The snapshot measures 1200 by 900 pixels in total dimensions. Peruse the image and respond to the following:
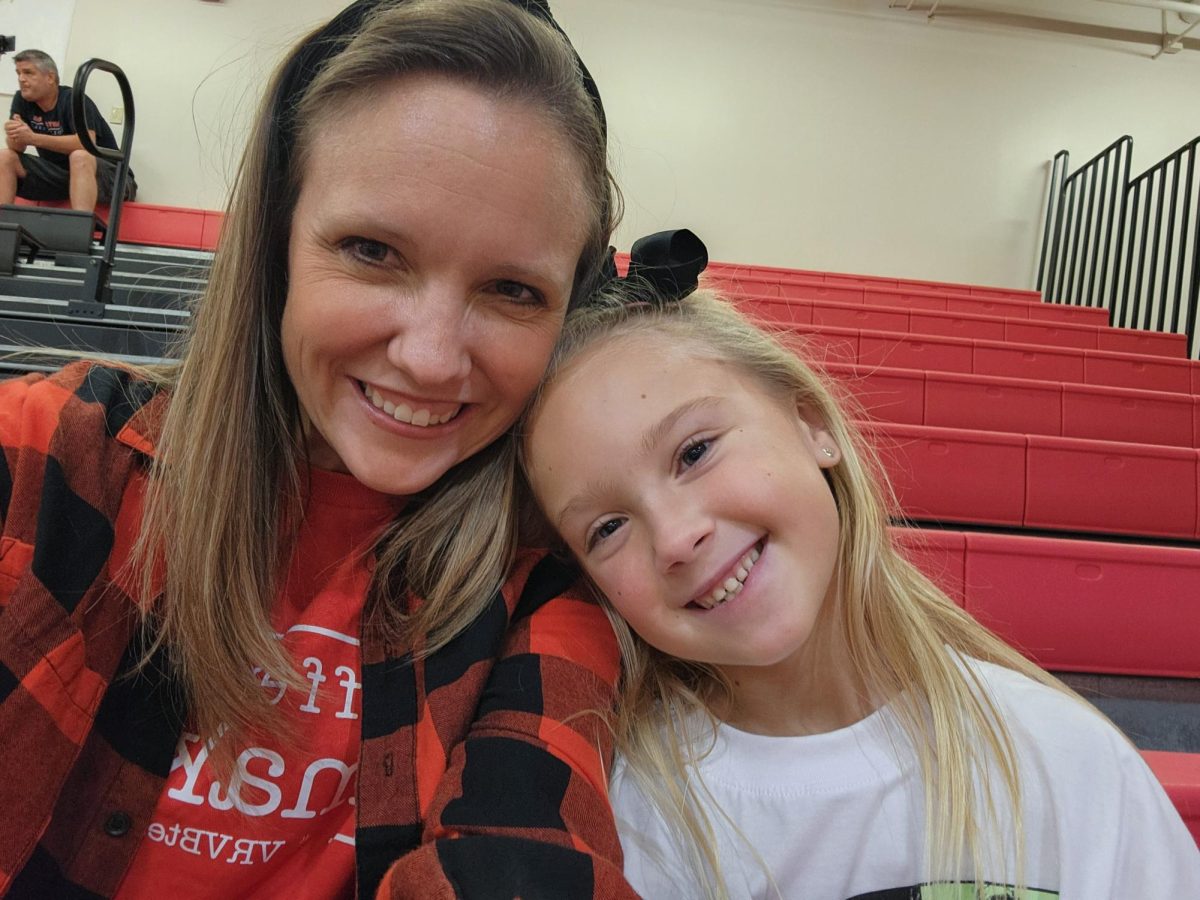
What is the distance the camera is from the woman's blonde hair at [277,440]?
1.92 feet

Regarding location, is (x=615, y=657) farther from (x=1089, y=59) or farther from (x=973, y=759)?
(x=1089, y=59)

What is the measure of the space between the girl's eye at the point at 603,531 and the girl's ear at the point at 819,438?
0.21 meters

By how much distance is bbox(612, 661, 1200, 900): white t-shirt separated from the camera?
59 centimetres

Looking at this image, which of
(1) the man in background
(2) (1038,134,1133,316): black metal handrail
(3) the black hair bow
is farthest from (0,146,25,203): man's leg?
(2) (1038,134,1133,316): black metal handrail

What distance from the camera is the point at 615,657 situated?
68 centimetres

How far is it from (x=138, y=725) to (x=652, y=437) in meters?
0.47

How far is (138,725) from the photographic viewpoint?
1.89 ft

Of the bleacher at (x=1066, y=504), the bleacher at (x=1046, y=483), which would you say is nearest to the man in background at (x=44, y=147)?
the bleacher at (x=1046, y=483)

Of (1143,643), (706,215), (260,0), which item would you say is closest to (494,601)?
(1143,643)

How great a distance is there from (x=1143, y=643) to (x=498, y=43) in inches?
49.4

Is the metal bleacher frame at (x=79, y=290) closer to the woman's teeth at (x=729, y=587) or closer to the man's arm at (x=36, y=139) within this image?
the man's arm at (x=36, y=139)

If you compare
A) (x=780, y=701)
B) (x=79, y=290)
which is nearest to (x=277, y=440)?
(x=780, y=701)

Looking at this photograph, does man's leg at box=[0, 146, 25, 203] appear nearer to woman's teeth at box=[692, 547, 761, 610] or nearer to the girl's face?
the girl's face

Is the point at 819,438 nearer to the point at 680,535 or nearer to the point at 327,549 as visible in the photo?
the point at 680,535
